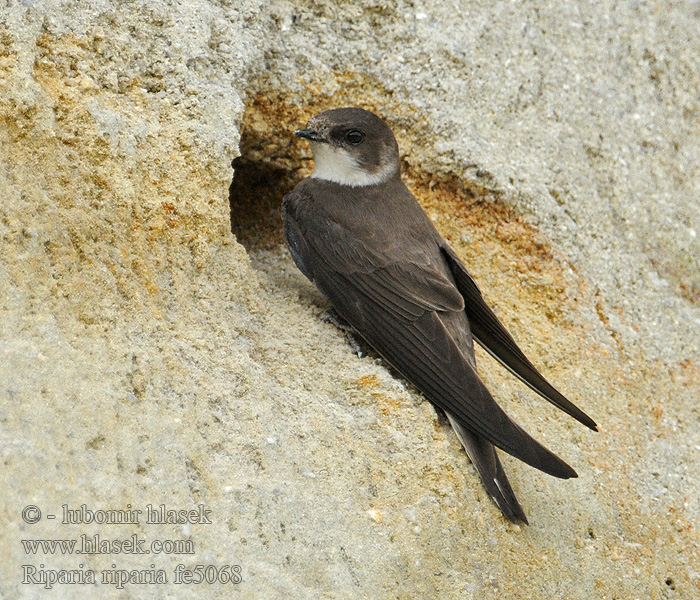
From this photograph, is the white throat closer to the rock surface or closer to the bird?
the bird

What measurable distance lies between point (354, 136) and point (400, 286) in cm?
55

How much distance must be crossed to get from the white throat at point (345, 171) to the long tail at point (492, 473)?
0.94m

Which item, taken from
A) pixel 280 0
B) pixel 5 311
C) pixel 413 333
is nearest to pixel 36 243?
pixel 5 311

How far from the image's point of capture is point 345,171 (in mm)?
2791

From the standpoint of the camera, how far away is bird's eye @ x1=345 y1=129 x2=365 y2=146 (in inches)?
106

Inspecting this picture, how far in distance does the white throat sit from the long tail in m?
0.94

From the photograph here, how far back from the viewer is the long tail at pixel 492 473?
2.13 m

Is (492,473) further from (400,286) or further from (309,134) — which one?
(309,134)

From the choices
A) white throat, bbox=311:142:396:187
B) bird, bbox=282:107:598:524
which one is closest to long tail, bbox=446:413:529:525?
bird, bbox=282:107:598:524

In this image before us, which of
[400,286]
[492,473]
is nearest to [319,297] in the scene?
[400,286]

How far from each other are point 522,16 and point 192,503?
2.15m

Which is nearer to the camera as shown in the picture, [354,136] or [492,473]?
[492,473]

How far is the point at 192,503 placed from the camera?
1728 mm

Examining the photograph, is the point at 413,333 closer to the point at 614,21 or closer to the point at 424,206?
the point at 424,206
